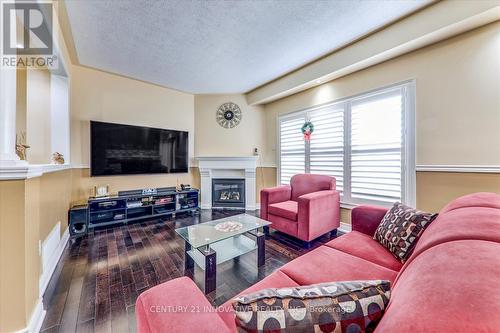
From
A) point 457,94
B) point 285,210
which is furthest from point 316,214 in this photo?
point 457,94

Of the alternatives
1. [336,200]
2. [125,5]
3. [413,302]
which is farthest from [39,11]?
[336,200]

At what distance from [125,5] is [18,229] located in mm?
2186

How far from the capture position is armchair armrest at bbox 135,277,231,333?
65 centimetres

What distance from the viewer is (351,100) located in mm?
3025

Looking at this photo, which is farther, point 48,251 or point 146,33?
point 146,33

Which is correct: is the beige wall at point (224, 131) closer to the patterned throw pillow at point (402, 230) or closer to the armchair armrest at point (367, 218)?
the armchair armrest at point (367, 218)

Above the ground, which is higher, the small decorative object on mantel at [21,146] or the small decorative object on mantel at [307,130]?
the small decorative object on mantel at [307,130]

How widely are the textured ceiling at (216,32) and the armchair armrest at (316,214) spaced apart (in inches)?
80.5

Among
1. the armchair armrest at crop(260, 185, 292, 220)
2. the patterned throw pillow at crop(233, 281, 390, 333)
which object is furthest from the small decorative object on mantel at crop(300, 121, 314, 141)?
the patterned throw pillow at crop(233, 281, 390, 333)

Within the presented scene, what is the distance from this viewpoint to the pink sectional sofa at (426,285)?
41 centimetres

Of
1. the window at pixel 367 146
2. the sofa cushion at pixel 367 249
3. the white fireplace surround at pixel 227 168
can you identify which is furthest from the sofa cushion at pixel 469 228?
the white fireplace surround at pixel 227 168

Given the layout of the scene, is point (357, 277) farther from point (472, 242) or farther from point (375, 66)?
point (375, 66)

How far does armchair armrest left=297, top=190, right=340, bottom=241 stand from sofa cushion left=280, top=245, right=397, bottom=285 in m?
1.01

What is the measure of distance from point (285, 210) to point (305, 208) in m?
0.34
